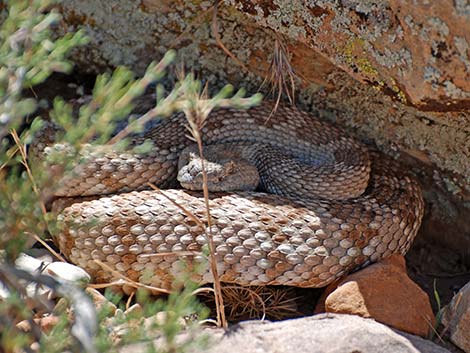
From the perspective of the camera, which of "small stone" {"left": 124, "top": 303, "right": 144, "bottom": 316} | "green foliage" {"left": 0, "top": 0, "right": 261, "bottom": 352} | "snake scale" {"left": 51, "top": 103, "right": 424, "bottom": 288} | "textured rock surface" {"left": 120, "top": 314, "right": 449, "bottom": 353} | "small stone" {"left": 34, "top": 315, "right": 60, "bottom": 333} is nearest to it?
"green foliage" {"left": 0, "top": 0, "right": 261, "bottom": 352}

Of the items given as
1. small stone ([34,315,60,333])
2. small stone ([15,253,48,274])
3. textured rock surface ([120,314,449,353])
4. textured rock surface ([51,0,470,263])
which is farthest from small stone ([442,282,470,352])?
small stone ([15,253,48,274])

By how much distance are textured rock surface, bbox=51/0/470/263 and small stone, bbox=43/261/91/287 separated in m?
1.77

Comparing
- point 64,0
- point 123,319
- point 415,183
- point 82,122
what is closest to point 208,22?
point 64,0

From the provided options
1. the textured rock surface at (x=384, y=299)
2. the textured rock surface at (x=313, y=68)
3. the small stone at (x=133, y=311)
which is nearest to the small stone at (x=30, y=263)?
the small stone at (x=133, y=311)

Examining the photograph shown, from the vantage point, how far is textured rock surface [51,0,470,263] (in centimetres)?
455

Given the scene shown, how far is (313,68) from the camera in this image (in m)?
4.99

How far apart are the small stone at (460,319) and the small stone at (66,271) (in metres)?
2.02

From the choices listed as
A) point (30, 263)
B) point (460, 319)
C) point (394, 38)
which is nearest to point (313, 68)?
point (394, 38)

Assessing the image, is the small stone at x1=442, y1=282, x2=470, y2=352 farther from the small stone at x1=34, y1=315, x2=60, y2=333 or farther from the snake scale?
the small stone at x1=34, y1=315, x2=60, y2=333

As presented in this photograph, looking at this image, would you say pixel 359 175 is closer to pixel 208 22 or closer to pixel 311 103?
pixel 311 103

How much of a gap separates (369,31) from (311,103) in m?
1.10

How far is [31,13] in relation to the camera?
3.32 meters

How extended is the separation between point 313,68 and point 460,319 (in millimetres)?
1884

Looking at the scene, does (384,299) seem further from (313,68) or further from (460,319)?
(313,68)
